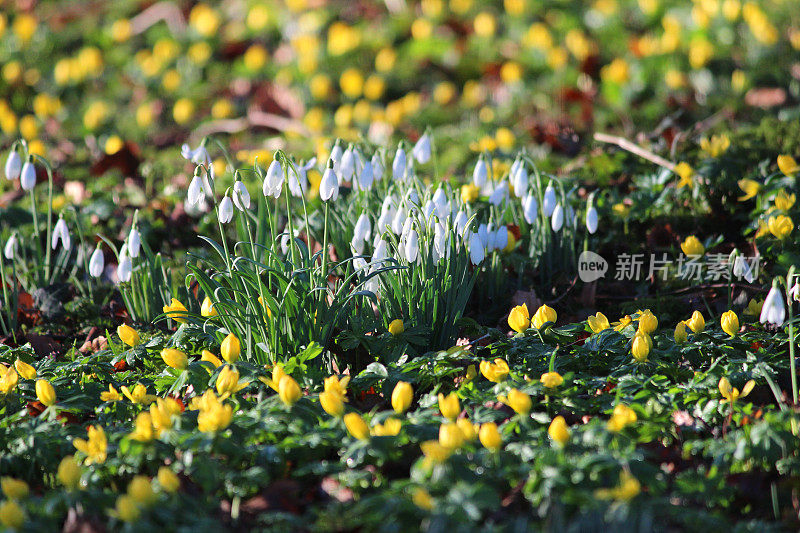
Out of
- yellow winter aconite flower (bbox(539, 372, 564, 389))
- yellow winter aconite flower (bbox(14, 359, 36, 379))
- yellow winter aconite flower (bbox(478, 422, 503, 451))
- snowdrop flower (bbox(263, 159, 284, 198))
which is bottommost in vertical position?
yellow winter aconite flower (bbox(478, 422, 503, 451))

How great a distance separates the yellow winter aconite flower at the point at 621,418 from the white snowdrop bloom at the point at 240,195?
1.19 metres

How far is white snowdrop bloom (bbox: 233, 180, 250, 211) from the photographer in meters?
2.25

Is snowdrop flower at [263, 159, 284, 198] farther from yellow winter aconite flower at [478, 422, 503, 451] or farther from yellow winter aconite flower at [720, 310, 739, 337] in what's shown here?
yellow winter aconite flower at [720, 310, 739, 337]

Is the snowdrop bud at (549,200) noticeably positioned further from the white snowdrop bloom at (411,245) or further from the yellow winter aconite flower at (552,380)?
the yellow winter aconite flower at (552,380)

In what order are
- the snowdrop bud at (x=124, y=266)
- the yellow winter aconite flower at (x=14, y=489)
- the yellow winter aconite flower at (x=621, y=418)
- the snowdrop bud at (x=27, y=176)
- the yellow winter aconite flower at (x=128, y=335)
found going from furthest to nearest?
the snowdrop bud at (x=27, y=176) → the snowdrop bud at (x=124, y=266) → the yellow winter aconite flower at (x=128, y=335) → the yellow winter aconite flower at (x=621, y=418) → the yellow winter aconite flower at (x=14, y=489)

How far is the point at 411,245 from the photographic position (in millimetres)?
2230

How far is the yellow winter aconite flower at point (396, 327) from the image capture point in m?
2.31

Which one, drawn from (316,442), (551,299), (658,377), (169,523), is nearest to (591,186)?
(551,299)

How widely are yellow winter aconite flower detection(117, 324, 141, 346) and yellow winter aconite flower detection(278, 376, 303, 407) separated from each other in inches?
27.1

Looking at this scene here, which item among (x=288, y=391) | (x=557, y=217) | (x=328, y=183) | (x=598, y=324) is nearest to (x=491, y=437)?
(x=288, y=391)

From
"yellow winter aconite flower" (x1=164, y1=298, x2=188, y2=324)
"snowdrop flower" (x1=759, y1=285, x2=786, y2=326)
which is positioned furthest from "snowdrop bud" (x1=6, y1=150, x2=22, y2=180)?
"snowdrop flower" (x1=759, y1=285, x2=786, y2=326)

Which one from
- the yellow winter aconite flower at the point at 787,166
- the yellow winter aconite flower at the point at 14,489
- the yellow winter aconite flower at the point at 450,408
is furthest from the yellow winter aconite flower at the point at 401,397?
the yellow winter aconite flower at the point at 787,166

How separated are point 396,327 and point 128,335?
2.66ft

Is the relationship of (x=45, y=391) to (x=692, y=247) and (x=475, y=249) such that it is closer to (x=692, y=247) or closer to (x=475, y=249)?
(x=475, y=249)
